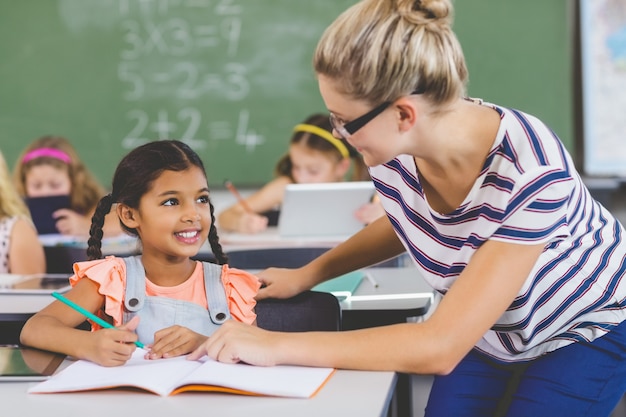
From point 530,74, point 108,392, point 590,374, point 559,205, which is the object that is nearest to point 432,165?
point 559,205

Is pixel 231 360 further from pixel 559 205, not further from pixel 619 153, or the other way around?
pixel 619 153

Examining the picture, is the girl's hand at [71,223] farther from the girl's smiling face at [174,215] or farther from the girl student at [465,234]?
the girl student at [465,234]

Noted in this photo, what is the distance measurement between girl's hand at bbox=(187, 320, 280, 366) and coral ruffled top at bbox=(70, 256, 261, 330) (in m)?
0.38

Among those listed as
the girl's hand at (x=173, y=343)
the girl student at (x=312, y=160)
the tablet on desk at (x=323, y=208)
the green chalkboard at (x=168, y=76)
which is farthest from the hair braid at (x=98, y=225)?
the green chalkboard at (x=168, y=76)

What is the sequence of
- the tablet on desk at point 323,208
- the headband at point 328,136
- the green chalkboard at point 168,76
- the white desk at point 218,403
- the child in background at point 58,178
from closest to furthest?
1. the white desk at point 218,403
2. the tablet on desk at point 323,208
3. the headband at point 328,136
4. the child in background at point 58,178
5. the green chalkboard at point 168,76

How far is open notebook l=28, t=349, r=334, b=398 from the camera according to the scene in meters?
1.19

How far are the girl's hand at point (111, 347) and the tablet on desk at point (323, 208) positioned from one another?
191cm

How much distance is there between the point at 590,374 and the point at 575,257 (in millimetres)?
200

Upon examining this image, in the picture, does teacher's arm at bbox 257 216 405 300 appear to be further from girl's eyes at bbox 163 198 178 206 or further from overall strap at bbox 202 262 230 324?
girl's eyes at bbox 163 198 178 206

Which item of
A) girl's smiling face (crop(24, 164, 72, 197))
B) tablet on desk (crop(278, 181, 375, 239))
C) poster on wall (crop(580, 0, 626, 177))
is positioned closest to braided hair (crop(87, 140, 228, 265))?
tablet on desk (crop(278, 181, 375, 239))

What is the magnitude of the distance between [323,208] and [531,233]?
211cm

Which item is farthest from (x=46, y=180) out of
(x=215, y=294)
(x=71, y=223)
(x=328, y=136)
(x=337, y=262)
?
(x=337, y=262)

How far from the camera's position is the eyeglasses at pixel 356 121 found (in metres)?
1.24

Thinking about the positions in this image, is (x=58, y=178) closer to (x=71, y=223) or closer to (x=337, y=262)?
(x=71, y=223)
